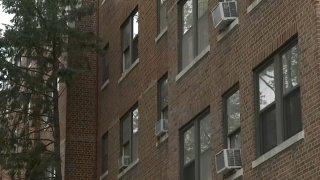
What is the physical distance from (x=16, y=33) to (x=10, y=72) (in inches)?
47.9

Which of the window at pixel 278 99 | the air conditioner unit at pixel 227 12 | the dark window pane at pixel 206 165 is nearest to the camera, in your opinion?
the window at pixel 278 99

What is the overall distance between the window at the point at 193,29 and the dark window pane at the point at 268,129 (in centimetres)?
406

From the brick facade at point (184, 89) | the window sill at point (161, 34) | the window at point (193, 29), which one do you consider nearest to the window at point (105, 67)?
the brick facade at point (184, 89)

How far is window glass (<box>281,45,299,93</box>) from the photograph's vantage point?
53.4 feet

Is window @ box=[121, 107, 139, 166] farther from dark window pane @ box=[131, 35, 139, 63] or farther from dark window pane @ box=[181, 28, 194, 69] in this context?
dark window pane @ box=[181, 28, 194, 69]

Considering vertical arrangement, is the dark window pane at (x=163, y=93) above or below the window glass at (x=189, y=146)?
above

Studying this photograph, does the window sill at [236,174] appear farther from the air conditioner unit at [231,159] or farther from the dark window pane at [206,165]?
the dark window pane at [206,165]

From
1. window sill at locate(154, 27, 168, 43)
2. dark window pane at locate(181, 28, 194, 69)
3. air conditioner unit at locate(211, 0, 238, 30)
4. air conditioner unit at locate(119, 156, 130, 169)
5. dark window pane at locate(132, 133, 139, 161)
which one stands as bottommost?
air conditioner unit at locate(119, 156, 130, 169)

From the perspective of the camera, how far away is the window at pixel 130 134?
85.5ft

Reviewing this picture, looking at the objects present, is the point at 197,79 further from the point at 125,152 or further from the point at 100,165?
the point at 100,165

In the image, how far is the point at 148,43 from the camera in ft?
84.7

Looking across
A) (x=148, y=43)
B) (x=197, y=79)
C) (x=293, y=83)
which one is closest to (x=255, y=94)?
(x=293, y=83)

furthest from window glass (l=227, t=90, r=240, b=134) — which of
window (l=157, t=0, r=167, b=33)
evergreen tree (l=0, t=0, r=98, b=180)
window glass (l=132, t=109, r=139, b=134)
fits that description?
evergreen tree (l=0, t=0, r=98, b=180)

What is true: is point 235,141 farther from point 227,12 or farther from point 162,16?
point 162,16
